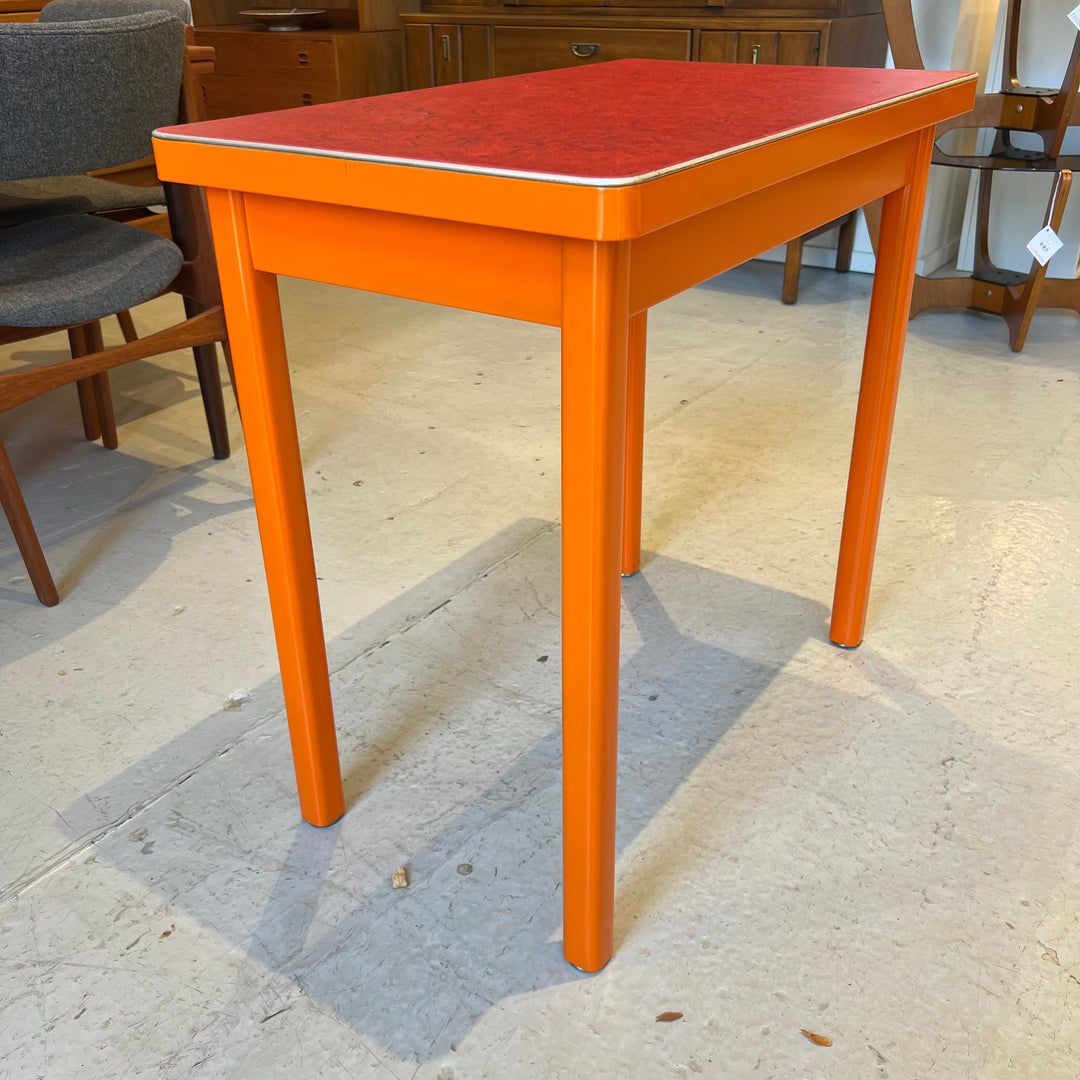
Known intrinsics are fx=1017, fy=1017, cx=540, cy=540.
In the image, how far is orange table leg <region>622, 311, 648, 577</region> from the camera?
143 cm

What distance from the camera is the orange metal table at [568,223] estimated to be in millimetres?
732

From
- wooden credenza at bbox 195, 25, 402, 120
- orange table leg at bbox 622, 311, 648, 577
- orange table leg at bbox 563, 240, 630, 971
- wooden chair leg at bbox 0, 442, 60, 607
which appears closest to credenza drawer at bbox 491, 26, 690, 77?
wooden credenza at bbox 195, 25, 402, 120

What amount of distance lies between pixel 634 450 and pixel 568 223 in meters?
0.92

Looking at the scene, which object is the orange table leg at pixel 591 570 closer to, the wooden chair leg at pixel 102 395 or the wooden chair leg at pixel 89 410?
the wooden chair leg at pixel 102 395

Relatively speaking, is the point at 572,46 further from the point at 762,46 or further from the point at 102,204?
the point at 102,204

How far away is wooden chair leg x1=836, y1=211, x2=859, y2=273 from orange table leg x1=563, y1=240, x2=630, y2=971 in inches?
108

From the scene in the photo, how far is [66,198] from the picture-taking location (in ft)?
6.75

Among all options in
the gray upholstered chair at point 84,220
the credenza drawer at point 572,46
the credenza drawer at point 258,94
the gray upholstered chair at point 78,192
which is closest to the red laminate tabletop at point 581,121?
the gray upholstered chair at point 84,220

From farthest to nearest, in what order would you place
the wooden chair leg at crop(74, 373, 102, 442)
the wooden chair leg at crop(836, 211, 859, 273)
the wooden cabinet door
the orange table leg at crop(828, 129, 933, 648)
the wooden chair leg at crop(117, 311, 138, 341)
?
the wooden cabinet door < the wooden chair leg at crop(836, 211, 859, 273) < the wooden chair leg at crop(117, 311, 138, 341) < the wooden chair leg at crop(74, 373, 102, 442) < the orange table leg at crop(828, 129, 933, 648)

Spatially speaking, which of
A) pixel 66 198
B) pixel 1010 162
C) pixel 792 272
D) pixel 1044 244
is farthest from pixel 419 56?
pixel 1044 244

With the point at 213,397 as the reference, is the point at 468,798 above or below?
below

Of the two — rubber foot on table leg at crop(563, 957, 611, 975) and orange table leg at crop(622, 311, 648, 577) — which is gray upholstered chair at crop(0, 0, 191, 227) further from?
rubber foot on table leg at crop(563, 957, 611, 975)

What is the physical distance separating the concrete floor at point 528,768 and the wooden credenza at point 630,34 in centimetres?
124

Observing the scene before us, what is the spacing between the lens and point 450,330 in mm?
2906
